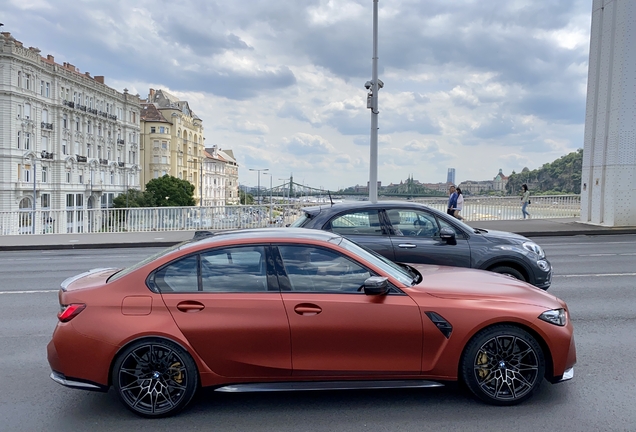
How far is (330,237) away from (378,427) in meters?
1.68

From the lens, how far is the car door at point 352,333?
414 centimetres

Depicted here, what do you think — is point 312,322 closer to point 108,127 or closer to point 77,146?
point 77,146

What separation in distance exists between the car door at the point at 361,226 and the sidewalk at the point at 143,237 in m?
11.6

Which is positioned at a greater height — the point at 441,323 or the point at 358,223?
the point at 358,223

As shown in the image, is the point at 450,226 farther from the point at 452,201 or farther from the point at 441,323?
the point at 452,201

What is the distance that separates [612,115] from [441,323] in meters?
19.4

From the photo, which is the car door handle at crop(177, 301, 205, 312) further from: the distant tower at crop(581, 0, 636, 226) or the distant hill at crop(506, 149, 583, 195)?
the distant hill at crop(506, 149, 583, 195)

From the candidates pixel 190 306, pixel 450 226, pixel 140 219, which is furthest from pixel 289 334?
pixel 140 219

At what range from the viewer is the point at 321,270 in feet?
14.4

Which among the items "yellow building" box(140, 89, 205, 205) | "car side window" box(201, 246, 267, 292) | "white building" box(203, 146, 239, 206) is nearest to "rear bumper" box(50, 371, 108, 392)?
"car side window" box(201, 246, 267, 292)

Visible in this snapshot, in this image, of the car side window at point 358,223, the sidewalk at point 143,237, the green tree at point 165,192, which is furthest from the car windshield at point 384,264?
the green tree at point 165,192

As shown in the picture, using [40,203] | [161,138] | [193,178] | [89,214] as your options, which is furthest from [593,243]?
[193,178]

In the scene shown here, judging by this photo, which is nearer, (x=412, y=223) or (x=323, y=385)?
(x=323, y=385)

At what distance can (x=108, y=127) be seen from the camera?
8125 cm
